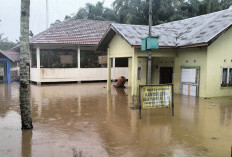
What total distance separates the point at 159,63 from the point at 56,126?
10854 mm

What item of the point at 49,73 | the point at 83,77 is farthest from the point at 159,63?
the point at 49,73

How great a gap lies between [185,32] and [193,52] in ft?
6.63

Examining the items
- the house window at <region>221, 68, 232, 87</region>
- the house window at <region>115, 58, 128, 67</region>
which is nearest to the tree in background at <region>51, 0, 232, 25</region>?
the house window at <region>115, 58, 128, 67</region>

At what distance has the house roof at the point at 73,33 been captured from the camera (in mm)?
19406

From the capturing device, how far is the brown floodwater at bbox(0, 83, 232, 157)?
5152mm

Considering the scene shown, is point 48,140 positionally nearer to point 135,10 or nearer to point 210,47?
point 210,47

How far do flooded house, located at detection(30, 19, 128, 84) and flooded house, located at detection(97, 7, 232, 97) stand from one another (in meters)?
5.98

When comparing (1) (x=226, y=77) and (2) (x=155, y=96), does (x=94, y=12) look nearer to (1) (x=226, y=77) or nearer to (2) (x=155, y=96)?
(1) (x=226, y=77)

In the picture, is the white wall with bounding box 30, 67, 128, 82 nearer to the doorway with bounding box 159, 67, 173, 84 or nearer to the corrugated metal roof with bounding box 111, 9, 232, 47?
the doorway with bounding box 159, 67, 173, 84

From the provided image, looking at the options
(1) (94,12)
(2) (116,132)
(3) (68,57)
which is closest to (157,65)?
(3) (68,57)

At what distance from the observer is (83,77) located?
2088 centimetres

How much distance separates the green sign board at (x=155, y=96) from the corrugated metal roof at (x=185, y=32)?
4.51m

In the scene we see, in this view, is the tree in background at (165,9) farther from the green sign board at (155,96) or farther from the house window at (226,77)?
the green sign board at (155,96)

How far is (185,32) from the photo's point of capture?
575 inches
